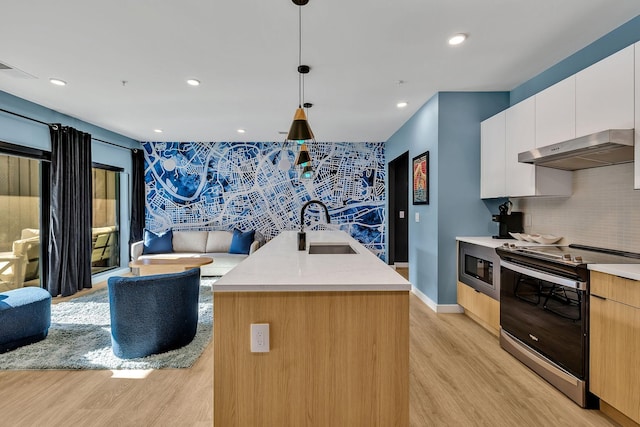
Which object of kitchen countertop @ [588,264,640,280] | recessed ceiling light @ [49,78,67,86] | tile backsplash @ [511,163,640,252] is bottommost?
kitchen countertop @ [588,264,640,280]

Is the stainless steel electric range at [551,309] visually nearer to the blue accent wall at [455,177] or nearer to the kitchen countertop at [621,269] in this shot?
the kitchen countertop at [621,269]

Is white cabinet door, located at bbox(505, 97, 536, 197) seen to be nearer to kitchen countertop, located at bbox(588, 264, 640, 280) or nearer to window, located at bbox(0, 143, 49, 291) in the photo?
kitchen countertop, located at bbox(588, 264, 640, 280)

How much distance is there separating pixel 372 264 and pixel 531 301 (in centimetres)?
145

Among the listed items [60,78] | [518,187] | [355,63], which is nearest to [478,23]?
[355,63]

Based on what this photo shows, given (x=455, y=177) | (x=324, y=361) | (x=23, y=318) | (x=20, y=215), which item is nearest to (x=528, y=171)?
(x=455, y=177)

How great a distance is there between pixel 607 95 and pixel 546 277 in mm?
1214

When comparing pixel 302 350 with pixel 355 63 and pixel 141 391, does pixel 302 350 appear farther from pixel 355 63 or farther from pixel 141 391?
pixel 355 63

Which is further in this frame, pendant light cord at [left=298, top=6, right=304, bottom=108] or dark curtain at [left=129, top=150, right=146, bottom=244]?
dark curtain at [left=129, top=150, right=146, bottom=244]

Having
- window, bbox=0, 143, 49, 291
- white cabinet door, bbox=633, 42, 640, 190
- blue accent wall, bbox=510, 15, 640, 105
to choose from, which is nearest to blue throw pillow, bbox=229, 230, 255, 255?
window, bbox=0, 143, 49, 291

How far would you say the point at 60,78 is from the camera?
321 centimetres

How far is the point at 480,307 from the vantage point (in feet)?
10.3

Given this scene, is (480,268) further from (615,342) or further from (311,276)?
(311,276)

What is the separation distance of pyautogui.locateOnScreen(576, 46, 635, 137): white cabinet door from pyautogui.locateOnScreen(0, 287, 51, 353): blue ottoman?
4441 mm

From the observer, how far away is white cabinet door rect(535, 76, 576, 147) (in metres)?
2.34
